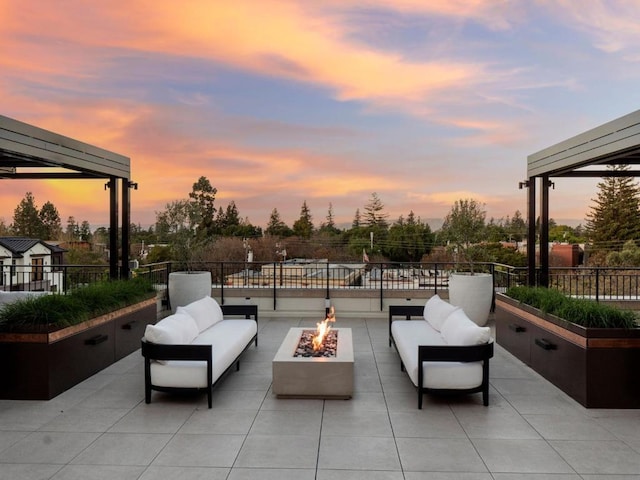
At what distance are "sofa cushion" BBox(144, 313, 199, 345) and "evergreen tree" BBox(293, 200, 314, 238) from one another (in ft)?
118

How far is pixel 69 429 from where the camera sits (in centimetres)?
357

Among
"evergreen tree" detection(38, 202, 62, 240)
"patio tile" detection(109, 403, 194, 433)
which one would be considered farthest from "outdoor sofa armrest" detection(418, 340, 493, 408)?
"evergreen tree" detection(38, 202, 62, 240)

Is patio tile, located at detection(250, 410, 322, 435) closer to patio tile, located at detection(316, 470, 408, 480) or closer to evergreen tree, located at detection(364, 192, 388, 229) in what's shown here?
patio tile, located at detection(316, 470, 408, 480)

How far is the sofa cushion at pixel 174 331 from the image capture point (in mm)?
4215

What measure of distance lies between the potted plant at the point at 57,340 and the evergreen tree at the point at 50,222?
111 feet

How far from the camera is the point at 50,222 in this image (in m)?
36.2

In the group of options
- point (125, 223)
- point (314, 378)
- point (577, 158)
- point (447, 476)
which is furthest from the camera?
point (125, 223)

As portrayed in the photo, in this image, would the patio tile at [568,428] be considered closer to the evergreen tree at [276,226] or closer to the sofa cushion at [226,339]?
the sofa cushion at [226,339]

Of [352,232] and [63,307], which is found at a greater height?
[352,232]

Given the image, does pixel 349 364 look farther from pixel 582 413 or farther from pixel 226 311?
pixel 226 311

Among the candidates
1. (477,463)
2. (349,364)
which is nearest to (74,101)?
(349,364)

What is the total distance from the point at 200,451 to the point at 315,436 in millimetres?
878

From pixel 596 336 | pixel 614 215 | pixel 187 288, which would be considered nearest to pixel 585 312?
pixel 596 336

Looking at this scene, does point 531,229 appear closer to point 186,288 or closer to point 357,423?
point 357,423
